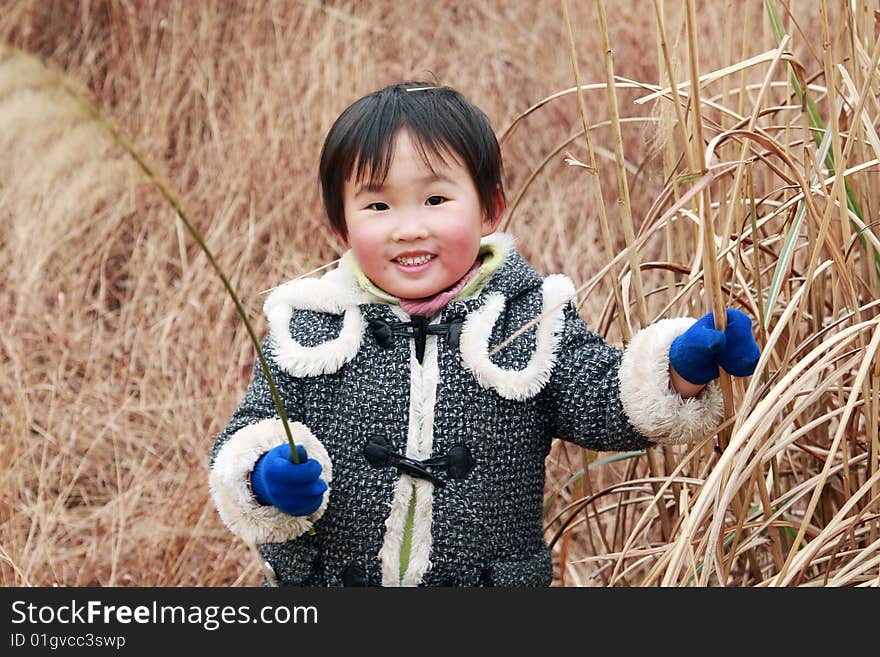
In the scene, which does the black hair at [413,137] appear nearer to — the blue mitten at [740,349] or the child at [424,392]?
the child at [424,392]

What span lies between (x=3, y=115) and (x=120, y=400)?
1.68 m

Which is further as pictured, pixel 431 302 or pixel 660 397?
pixel 431 302

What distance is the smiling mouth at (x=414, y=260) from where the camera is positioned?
4.34 ft

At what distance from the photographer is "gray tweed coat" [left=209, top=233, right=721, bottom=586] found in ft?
4.23

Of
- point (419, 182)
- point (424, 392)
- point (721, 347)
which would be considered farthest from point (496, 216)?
point (721, 347)

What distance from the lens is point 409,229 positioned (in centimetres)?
129

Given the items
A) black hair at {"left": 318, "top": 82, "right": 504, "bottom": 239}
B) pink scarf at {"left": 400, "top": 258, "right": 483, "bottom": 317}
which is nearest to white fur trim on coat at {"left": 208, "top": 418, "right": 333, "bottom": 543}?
pink scarf at {"left": 400, "top": 258, "right": 483, "bottom": 317}

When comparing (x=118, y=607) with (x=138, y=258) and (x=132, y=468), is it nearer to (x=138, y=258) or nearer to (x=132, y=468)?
(x=132, y=468)

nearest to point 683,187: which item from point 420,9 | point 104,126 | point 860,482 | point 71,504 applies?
point 860,482

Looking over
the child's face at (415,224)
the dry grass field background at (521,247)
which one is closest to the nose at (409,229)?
the child's face at (415,224)

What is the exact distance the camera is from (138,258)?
2.57m

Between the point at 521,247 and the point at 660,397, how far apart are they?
1366mm

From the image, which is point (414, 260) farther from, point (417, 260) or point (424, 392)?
point (424, 392)

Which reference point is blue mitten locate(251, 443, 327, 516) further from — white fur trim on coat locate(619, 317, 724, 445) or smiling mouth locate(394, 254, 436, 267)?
white fur trim on coat locate(619, 317, 724, 445)
